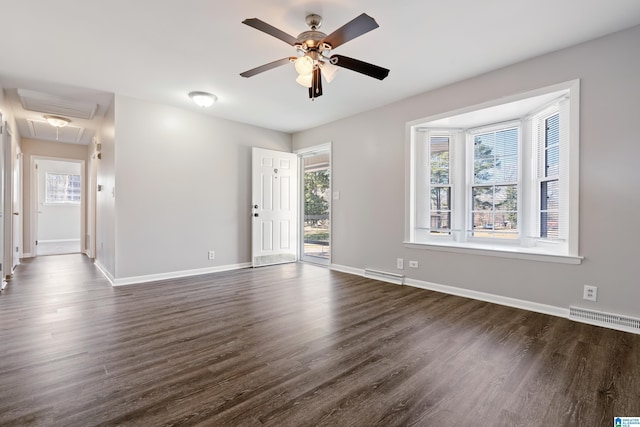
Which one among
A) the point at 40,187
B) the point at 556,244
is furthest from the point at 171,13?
the point at 40,187

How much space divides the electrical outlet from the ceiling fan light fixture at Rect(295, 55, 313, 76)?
3.25 metres

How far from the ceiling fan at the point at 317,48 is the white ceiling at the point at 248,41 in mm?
180

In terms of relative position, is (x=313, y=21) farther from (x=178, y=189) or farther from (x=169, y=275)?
(x=169, y=275)

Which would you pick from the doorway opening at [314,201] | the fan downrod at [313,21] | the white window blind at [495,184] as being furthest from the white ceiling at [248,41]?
the doorway opening at [314,201]

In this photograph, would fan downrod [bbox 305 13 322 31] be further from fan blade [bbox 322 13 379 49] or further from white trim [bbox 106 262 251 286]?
white trim [bbox 106 262 251 286]

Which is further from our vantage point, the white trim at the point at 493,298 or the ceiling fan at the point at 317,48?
the white trim at the point at 493,298

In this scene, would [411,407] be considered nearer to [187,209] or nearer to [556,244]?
[556,244]

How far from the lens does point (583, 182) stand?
2779 mm

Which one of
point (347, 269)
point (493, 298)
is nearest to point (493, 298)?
point (493, 298)

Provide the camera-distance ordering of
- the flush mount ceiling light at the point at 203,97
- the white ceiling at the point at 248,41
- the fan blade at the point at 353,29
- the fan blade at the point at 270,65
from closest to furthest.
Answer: the fan blade at the point at 353,29
the white ceiling at the point at 248,41
the fan blade at the point at 270,65
the flush mount ceiling light at the point at 203,97

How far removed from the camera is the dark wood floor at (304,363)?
1.51 m

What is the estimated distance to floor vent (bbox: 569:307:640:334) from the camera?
2502mm

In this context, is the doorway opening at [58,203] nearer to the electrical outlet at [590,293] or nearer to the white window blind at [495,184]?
the white window blind at [495,184]

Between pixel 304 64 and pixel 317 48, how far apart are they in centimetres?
17
